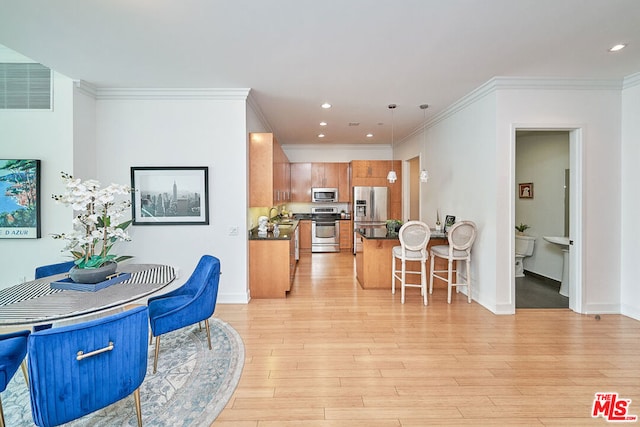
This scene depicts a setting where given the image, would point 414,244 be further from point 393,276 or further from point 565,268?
point 565,268

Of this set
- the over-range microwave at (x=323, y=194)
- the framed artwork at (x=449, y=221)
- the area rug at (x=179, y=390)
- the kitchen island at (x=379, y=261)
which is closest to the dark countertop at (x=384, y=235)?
the kitchen island at (x=379, y=261)

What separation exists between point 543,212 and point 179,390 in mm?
6097

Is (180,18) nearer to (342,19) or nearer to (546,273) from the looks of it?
(342,19)

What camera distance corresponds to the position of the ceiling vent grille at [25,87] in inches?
135

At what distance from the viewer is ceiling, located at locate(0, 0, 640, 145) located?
7.36 ft

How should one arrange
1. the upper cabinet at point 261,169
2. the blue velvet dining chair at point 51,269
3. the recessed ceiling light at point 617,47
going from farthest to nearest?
the upper cabinet at point 261,169
the recessed ceiling light at point 617,47
the blue velvet dining chair at point 51,269

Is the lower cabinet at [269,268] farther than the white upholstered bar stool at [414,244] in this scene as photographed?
Yes

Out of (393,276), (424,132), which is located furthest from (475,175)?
(424,132)

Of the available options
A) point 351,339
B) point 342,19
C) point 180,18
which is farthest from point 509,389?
point 180,18

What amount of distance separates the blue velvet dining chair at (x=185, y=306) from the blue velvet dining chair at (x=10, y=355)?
0.75 metres

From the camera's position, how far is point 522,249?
213 inches

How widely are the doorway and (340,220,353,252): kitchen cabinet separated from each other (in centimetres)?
383

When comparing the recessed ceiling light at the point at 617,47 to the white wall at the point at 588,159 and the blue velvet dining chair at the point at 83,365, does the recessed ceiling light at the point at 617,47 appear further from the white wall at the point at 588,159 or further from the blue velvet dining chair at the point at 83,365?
the blue velvet dining chair at the point at 83,365

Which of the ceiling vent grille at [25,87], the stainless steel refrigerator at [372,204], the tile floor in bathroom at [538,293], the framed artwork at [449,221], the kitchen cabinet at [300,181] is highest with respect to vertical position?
the ceiling vent grille at [25,87]
